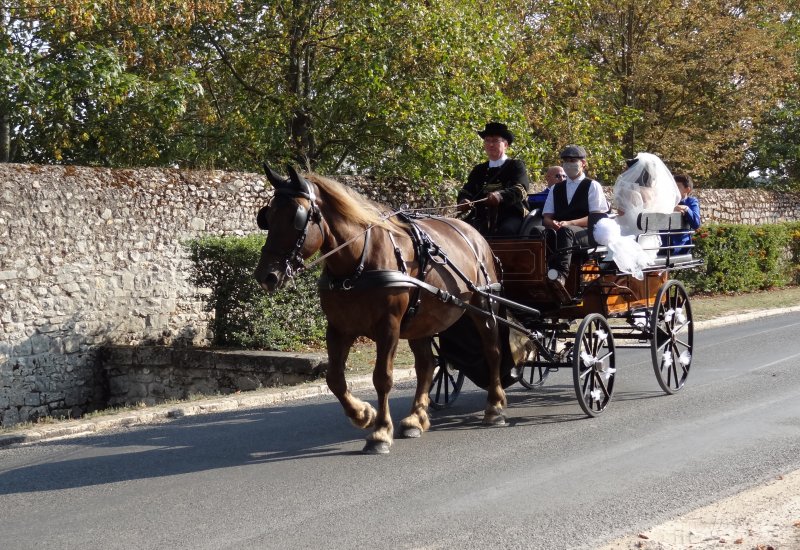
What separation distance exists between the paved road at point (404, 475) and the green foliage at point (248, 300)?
3314 mm

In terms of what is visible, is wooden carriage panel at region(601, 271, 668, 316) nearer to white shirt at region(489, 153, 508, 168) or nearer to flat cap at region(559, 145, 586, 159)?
flat cap at region(559, 145, 586, 159)

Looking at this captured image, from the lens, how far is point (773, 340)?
1488cm

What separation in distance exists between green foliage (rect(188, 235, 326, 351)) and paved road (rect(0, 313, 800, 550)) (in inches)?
130

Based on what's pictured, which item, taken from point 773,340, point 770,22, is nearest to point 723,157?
point 770,22

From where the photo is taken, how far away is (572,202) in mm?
9742

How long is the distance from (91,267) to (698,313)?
11.0 m

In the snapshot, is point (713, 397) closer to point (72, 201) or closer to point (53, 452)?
point (53, 452)

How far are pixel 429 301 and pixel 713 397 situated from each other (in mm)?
3565

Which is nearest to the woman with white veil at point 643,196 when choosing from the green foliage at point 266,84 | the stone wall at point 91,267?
the green foliage at point 266,84

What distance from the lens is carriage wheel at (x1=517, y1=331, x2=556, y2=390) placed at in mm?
9484

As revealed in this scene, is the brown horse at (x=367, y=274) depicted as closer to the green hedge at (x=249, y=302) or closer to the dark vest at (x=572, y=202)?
the dark vest at (x=572, y=202)

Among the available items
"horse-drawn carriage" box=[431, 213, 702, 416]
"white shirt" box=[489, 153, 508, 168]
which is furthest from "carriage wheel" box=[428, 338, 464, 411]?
"white shirt" box=[489, 153, 508, 168]

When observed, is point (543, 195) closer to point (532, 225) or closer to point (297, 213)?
point (532, 225)

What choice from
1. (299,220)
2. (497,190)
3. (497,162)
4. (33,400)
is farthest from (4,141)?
(299,220)
